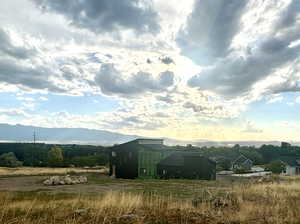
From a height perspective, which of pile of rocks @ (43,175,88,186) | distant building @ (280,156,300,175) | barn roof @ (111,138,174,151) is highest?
barn roof @ (111,138,174,151)

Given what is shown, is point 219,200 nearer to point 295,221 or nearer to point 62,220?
point 295,221

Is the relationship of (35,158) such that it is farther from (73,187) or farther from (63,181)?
(73,187)

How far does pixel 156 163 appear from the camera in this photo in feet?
156

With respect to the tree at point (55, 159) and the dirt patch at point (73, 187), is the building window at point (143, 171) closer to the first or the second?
the dirt patch at point (73, 187)

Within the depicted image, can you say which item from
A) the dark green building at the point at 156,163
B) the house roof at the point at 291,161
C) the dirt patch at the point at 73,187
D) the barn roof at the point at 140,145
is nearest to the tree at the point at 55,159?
the barn roof at the point at 140,145

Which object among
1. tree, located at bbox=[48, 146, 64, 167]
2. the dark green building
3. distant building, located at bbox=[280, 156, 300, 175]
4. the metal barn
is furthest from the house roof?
tree, located at bbox=[48, 146, 64, 167]

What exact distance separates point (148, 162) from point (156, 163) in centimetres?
170

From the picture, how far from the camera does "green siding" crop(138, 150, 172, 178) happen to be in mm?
45281

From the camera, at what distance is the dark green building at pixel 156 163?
148 ft

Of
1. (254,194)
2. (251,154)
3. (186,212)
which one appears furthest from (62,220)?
(251,154)

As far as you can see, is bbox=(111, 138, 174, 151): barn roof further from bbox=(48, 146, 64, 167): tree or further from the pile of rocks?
bbox=(48, 146, 64, 167): tree

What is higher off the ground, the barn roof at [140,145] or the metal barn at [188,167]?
the barn roof at [140,145]

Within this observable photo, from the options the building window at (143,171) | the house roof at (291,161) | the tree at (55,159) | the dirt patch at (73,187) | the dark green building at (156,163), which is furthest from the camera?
the tree at (55,159)

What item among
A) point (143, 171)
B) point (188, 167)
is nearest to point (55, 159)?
point (143, 171)
